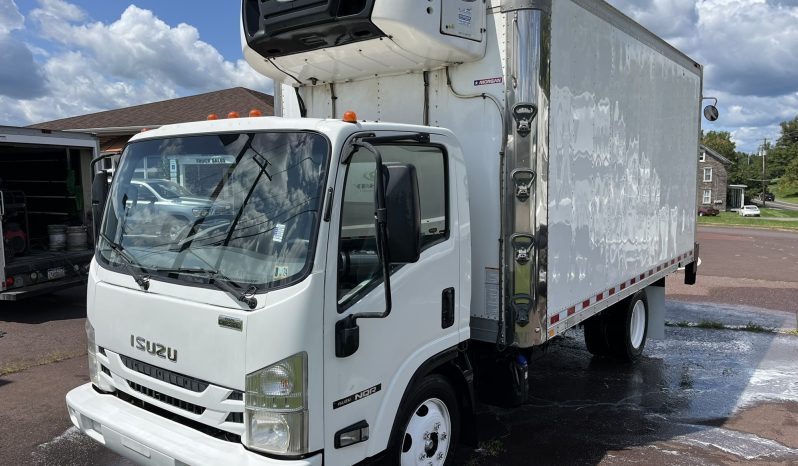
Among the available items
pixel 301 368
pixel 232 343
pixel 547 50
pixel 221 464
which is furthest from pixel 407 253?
pixel 547 50

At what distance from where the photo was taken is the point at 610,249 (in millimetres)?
5059

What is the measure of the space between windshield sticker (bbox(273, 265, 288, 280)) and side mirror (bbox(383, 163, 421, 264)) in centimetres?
50

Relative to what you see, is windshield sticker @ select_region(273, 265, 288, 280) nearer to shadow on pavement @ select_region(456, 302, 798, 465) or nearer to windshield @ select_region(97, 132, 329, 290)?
windshield @ select_region(97, 132, 329, 290)

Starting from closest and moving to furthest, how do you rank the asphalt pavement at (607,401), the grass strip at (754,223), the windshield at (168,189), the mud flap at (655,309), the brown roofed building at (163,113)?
the windshield at (168,189) < the asphalt pavement at (607,401) < the mud flap at (655,309) < the brown roofed building at (163,113) < the grass strip at (754,223)

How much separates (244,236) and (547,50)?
7.66ft

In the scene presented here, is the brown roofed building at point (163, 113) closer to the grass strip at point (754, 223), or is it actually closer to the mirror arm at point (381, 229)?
the mirror arm at point (381, 229)

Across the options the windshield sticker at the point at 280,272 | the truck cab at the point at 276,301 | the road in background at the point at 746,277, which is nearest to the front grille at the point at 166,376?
the truck cab at the point at 276,301

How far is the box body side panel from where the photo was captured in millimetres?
4180

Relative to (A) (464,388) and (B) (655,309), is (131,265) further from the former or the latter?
(B) (655,309)

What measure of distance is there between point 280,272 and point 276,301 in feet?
0.50

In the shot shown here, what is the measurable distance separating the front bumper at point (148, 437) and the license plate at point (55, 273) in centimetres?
654

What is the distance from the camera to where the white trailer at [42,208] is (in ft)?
28.6

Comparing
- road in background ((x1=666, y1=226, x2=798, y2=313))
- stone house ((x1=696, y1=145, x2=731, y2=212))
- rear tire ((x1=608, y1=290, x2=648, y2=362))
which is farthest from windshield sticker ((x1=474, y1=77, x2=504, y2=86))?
stone house ((x1=696, y1=145, x2=731, y2=212))

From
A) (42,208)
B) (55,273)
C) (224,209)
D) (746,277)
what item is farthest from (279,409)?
(746,277)
